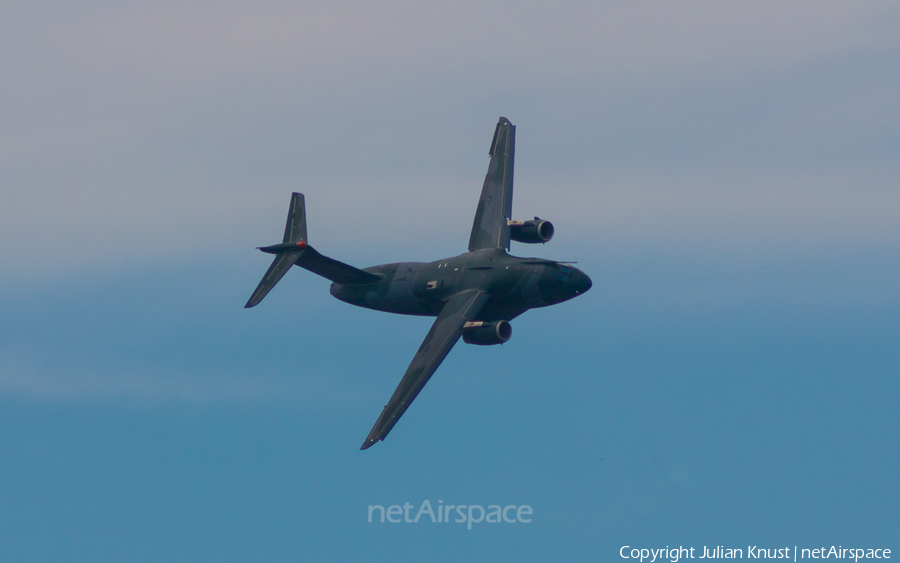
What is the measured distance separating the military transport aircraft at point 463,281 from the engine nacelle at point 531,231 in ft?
0.22

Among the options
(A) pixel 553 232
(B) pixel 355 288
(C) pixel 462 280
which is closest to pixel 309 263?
(B) pixel 355 288

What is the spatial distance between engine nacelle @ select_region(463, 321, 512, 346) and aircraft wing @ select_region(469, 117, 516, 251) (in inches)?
336

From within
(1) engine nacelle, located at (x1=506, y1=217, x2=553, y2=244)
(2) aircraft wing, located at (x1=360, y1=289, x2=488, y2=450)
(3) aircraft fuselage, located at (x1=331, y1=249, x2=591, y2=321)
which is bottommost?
(2) aircraft wing, located at (x1=360, y1=289, x2=488, y2=450)

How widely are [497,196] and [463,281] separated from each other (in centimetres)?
975

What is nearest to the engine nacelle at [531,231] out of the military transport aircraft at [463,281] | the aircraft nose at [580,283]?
the military transport aircraft at [463,281]

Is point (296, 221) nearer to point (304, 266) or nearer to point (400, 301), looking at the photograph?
point (304, 266)

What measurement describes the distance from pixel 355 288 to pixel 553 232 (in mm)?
14395

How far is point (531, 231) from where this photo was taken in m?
84.7

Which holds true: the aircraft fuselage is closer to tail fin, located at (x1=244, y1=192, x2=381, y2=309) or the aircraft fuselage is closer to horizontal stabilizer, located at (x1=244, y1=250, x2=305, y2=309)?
tail fin, located at (x1=244, y1=192, x2=381, y2=309)

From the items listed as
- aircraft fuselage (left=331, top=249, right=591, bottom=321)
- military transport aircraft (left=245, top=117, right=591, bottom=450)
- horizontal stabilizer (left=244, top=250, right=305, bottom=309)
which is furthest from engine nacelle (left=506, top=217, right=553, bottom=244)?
horizontal stabilizer (left=244, top=250, right=305, bottom=309)

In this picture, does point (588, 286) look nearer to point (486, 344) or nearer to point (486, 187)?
point (486, 344)

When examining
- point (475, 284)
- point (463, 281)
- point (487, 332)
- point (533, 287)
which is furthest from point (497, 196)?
point (487, 332)

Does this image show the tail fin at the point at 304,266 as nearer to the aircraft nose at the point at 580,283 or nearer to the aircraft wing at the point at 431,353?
the aircraft wing at the point at 431,353

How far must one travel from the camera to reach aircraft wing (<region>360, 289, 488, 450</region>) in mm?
76250
